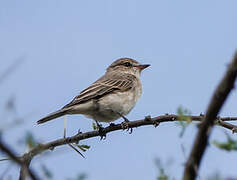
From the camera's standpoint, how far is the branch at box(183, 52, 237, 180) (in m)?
1.21

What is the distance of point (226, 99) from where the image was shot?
1222 millimetres

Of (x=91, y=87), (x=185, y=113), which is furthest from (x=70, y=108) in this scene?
(x=185, y=113)

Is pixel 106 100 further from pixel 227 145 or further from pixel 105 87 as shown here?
pixel 227 145

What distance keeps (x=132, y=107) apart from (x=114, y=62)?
11.1 feet

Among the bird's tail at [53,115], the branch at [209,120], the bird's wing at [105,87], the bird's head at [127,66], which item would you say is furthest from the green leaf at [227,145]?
the bird's head at [127,66]

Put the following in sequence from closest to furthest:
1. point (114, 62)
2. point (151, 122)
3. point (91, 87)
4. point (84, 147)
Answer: point (84, 147) → point (151, 122) → point (91, 87) → point (114, 62)

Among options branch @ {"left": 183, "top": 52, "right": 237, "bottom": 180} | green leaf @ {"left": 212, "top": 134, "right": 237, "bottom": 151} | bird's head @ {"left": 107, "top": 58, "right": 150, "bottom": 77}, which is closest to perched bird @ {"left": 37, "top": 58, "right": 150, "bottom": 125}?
bird's head @ {"left": 107, "top": 58, "right": 150, "bottom": 77}

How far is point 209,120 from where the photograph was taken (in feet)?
4.24

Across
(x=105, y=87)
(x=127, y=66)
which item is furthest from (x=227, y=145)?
(x=127, y=66)

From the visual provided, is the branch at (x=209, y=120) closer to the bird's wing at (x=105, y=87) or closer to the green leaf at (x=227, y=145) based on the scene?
the green leaf at (x=227, y=145)

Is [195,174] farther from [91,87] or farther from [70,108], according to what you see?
[91,87]

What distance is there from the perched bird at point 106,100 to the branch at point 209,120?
17.0 ft

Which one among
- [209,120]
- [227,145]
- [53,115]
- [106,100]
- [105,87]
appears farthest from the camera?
[105,87]

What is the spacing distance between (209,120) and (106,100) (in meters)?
6.58
